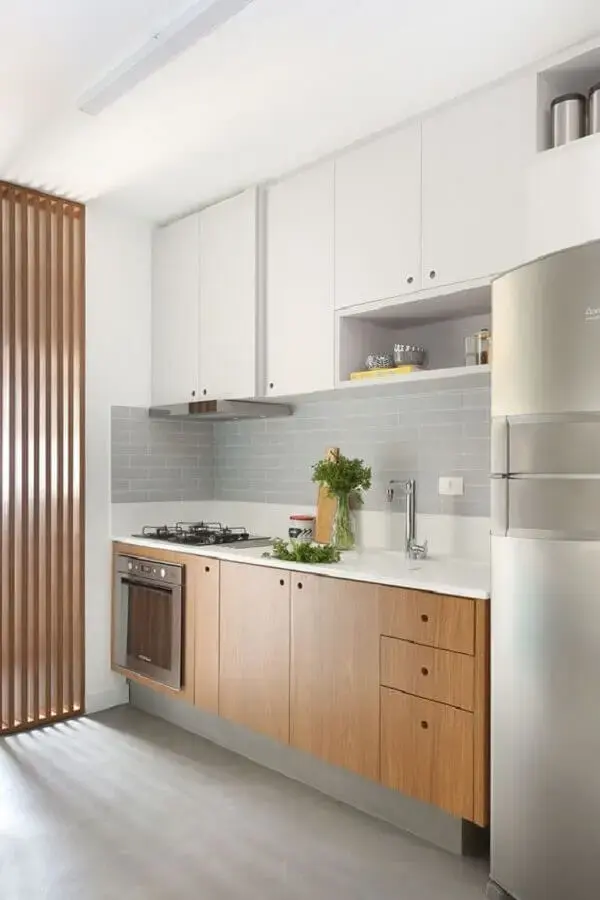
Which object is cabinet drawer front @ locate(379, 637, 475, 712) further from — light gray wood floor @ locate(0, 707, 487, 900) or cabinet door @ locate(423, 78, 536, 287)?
cabinet door @ locate(423, 78, 536, 287)

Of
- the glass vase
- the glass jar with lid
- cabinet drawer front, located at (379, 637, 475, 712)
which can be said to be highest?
the glass jar with lid

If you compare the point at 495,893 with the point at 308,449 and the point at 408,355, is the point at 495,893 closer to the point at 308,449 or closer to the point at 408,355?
the point at 408,355

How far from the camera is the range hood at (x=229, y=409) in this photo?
3820 millimetres

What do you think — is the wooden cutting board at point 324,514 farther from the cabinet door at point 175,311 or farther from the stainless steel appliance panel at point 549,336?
the stainless steel appliance panel at point 549,336

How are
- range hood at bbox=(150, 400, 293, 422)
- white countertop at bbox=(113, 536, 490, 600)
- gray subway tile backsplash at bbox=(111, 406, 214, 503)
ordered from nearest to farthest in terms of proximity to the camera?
white countertop at bbox=(113, 536, 490, 600) → range hood at bbox=(150, 400, 293, 422) → gray subway tile backsplash at bbox=(111, 406, 214, 503)

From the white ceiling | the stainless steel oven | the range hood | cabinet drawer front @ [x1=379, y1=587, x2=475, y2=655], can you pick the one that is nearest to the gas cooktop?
the stainless steel oven

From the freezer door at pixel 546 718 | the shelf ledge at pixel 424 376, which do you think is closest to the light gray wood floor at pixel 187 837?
the freezer door at pixel 546 718

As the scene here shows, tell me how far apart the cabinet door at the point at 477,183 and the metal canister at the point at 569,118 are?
0.30ft

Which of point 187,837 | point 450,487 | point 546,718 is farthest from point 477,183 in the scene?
point 187,837

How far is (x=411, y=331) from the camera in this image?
3.48 m

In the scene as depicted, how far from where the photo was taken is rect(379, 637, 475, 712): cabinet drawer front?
248 centimetres

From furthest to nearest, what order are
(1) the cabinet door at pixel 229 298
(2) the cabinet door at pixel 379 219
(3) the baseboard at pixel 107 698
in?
(3) the baseboard at pixel 107 698
(1) the cabinet door at pixel 229 298
(2) the cabinet door at pixel 379 219

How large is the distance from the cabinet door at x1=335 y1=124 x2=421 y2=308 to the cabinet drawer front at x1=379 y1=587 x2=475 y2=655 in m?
1.19

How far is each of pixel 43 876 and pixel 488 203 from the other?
2707 mm
